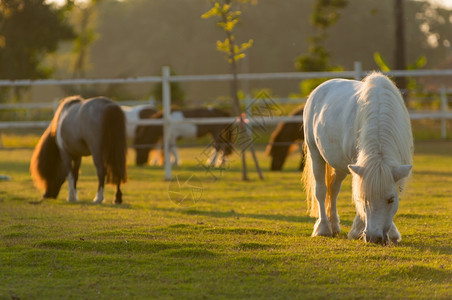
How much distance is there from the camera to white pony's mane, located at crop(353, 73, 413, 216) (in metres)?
5.01

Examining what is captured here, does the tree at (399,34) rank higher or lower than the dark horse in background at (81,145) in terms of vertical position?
higher

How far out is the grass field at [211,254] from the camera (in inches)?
165

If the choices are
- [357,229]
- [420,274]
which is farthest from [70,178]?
[420,274]

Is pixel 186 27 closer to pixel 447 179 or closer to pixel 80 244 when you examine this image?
pixel 447 179

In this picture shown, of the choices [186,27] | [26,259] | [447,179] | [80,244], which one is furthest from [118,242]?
[186,27]

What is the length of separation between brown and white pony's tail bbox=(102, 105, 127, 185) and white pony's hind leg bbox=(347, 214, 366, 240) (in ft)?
12.2

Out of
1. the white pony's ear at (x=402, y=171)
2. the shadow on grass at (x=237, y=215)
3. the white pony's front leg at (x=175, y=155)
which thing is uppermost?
the white pony's ear at (x=402, y=171)

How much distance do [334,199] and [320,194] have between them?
177 mm

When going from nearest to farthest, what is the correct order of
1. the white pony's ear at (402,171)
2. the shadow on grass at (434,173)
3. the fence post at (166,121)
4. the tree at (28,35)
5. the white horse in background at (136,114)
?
the white pony's ear at (402,171) → the shadow on grass at (434,173) → the fence post at (166,121) → the white horse in background at (136,114) → the tree at (28,35)

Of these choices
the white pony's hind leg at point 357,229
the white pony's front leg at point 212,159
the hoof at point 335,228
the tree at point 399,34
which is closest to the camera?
the white pony's hind leg at point 357,229

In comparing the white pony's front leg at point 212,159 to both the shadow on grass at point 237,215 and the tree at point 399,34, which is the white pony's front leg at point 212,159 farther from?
the tree at point 399,34

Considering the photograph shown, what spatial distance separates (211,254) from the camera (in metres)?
5.15

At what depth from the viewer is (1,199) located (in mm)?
9492

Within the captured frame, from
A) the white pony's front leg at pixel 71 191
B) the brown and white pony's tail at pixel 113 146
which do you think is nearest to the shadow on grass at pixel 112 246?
the brown and white pony's tail at pixel 113 146
